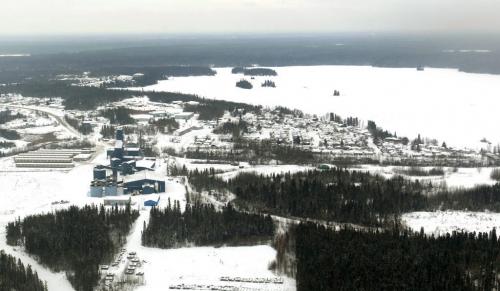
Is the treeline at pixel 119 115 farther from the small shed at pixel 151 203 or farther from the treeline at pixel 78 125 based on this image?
the small shed at pixel 151 203

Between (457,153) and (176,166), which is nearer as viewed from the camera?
(176,166)

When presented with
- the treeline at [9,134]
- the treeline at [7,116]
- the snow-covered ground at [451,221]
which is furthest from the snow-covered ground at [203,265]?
the treeline at [7,116]

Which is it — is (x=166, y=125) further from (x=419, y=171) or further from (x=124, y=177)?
(x=419, y=171)

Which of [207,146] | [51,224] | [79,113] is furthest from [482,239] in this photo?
[79,113]

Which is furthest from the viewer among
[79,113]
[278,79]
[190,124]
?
[278,79]

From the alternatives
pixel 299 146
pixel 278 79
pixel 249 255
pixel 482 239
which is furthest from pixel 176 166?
pixel 278 79

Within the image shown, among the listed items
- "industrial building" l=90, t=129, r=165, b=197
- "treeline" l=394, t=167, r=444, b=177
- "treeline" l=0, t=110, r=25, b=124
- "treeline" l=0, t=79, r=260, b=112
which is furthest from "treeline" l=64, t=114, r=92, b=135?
"treeline" l=394, t=167, r=444, b=177

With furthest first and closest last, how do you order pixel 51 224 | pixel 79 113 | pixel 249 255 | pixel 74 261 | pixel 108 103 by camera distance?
pixel 108 103, pixel 79 113, pixel 51 224, pixel 249 255, pixel 74 261

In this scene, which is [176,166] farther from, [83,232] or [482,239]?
[482,239]
